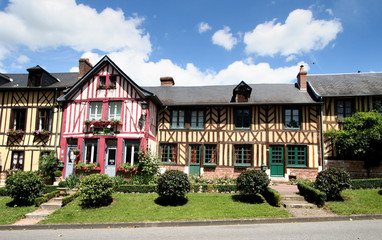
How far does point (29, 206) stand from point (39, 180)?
3.51ft

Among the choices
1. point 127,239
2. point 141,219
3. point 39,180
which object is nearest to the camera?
point 127,239

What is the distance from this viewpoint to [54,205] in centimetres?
1009

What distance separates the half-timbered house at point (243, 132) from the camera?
15805 millimetres

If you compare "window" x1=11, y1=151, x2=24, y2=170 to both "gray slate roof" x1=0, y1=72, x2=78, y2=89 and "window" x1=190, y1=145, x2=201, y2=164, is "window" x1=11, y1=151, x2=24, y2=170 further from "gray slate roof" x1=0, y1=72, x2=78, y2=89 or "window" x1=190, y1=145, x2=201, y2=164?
"window" x1=190, y1=145, x2=201, y2=164

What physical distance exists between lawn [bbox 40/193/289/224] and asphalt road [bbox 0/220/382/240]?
2.17 feet

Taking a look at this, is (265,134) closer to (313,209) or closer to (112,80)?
(313,209)

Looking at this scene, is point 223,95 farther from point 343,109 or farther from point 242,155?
point 343,109

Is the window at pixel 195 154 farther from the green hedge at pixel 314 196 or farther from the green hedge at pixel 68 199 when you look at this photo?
the green hedge at pixel 68 199

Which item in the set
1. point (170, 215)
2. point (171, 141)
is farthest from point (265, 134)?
point (170, 215)

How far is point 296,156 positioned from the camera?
15.8 m

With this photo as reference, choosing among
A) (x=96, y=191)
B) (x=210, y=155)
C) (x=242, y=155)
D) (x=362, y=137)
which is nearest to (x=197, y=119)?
(x=210, y=155)

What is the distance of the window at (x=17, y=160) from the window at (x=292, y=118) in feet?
56.4

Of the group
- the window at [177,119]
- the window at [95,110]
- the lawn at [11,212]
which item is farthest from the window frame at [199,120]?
the lawn at [11,212]

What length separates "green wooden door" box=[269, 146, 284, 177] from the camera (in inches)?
622
